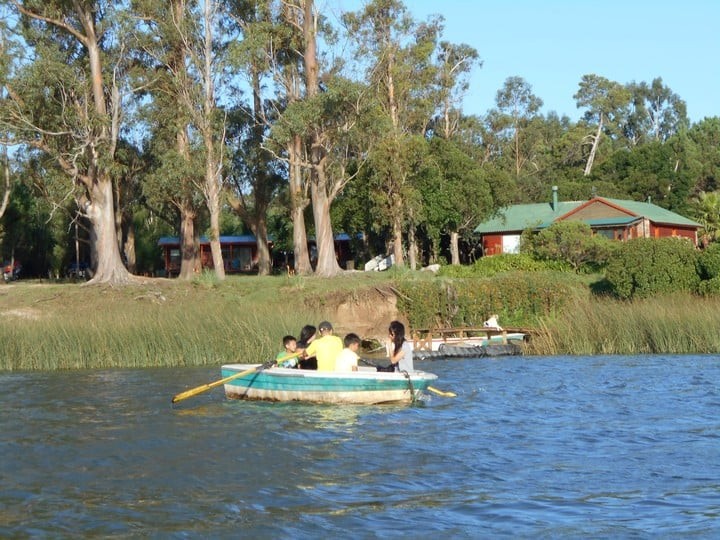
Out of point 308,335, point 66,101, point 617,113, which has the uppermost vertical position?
point 617,113

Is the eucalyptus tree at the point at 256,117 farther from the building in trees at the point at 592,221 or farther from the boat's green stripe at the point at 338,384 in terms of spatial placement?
the boat's green stripe at the point at 338,384

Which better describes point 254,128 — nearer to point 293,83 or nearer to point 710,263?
point 293,83

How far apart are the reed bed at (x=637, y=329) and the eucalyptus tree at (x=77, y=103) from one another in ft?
74.4

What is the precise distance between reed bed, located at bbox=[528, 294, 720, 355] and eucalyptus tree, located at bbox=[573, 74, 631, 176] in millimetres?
75086

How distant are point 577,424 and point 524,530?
22.9ft

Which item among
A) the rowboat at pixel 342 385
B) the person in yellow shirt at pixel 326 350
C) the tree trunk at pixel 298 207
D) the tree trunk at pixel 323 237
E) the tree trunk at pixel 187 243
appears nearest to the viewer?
the rowboat at pixel 342 385

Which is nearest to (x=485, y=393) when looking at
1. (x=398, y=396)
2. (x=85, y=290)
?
(x=398, y=396)

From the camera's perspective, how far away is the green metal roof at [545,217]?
6351 centimetres

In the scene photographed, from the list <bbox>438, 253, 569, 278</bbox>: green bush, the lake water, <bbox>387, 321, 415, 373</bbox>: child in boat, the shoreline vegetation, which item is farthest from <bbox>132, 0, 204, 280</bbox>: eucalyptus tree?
<bbox>387, 321, 415, 373</bbox>: child in boat

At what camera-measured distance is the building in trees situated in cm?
6319

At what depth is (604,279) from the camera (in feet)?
142

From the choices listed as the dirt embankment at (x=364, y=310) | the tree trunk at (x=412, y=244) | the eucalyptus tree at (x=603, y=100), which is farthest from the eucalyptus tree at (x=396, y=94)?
the eucalyptus tree at (x=603, y=100)

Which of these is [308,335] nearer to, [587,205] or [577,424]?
[577,424]

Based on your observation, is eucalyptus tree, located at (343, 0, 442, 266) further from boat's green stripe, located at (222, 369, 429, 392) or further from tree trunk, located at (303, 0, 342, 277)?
boat's green stripe, located at (222, 369, 429, 392)
